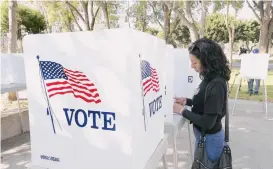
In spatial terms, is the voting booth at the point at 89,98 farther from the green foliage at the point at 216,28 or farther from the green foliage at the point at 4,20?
the green foliage at the point at 216,28

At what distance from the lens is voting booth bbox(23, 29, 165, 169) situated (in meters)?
0.98

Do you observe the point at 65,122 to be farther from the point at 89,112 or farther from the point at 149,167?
the point at 149,167

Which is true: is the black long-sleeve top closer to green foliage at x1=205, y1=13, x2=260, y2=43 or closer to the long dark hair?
the long dark hair

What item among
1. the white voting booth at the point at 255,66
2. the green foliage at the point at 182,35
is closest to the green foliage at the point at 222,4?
the white voting booth at the point at 255,66

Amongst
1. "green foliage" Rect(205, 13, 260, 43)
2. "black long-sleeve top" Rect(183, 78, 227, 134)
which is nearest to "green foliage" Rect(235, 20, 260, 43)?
"green foliage" Rect(205, 13, 260, 43)

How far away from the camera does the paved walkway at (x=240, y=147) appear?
3156mm

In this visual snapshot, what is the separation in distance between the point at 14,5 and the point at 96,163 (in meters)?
5.42

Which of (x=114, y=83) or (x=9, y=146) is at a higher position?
(x=114, y=83)

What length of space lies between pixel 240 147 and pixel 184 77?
171 cm

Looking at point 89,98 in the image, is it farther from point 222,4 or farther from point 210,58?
point 222,4

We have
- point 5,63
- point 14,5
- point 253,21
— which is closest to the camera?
point 5,63

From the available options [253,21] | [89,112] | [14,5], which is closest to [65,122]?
[89,112]

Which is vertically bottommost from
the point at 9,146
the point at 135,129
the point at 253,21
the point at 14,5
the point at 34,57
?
the point at 9,146

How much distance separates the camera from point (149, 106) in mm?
1245
